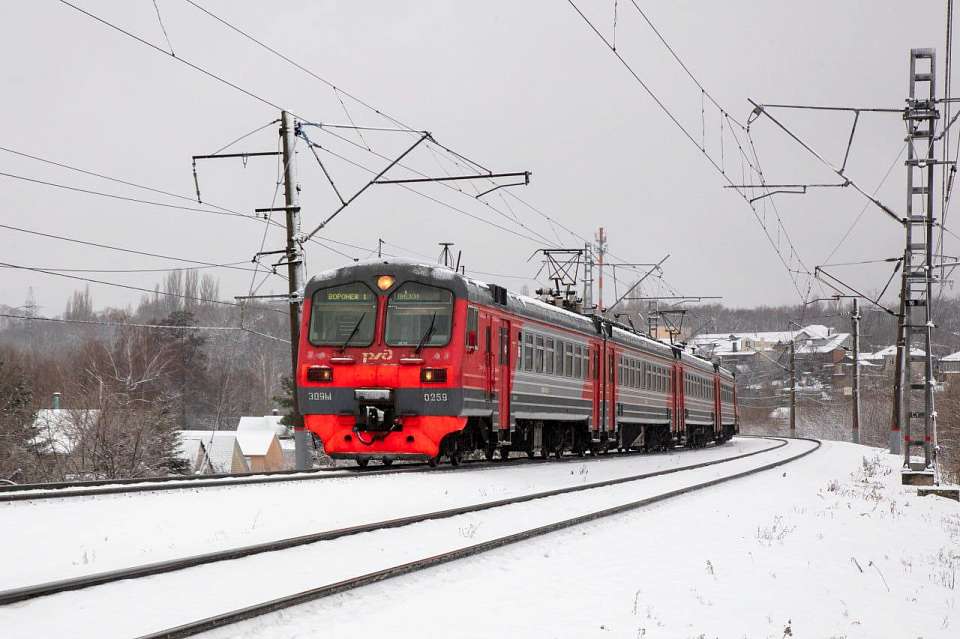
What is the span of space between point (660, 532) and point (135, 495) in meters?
5.94

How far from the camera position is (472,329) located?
18484 mm

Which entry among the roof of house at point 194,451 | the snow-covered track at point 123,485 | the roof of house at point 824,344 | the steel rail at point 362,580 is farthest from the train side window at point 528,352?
the roof of house at point 824,344

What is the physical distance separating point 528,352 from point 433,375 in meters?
4.02

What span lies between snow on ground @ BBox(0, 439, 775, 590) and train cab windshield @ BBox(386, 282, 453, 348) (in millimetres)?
2466

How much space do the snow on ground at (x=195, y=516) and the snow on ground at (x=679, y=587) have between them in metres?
2.12

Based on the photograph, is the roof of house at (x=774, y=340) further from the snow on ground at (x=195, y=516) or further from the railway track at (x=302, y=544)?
the railway track at (x=302, y=544)

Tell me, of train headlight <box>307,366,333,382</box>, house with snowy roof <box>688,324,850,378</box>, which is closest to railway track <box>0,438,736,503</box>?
train headlight <box>307,366,333,382</box>

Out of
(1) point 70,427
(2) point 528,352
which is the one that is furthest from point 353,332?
(1) point 70,427

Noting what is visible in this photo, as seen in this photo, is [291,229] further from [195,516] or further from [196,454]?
[196,454]

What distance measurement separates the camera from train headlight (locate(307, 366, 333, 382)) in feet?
60.5

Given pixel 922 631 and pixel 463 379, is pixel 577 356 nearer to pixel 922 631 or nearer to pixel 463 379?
pixel 463 379

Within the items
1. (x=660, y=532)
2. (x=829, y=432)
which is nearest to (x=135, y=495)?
(x=660, y=532)

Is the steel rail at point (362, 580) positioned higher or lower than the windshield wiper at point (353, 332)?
lower

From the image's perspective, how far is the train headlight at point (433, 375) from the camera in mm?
17844
